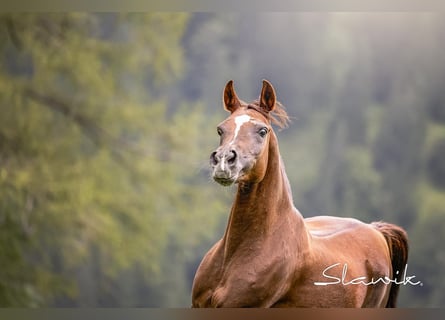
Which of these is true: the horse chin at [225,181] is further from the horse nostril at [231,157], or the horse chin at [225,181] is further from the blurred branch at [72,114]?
the blurred branch at [72,114]

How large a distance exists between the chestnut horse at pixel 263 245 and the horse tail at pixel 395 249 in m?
0.22

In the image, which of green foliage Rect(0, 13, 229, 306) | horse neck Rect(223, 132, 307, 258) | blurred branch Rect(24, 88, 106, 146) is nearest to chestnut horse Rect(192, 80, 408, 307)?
horse neck Rect(223, 132, 307, 258)

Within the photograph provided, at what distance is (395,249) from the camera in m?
2.27

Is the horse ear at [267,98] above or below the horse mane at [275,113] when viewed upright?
above

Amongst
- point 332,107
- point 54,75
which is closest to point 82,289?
point 54,75

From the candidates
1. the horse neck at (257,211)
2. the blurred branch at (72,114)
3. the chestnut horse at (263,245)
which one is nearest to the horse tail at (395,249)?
the chestnut horse at (263,245)

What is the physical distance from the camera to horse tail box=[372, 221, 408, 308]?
7.40ft

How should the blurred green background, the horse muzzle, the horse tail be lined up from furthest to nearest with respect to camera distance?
1. the blurred green background
2. the horse tail
3. the horse muzzle

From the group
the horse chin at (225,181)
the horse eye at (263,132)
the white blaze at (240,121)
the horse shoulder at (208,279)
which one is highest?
the white blaze at (240,121)

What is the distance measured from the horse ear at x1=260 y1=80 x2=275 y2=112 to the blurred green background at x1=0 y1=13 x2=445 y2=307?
3.96 ft

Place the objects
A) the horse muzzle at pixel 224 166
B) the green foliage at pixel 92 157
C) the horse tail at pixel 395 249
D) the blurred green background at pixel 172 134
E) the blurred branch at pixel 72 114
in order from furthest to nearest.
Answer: the blurred branch at pixel 72 114 → the green foliage at pixel 92 157 → the blurred green background at pixel 172 134 → the horse tail at pixel 395 249 → the horse muzzle at pixel 224 166

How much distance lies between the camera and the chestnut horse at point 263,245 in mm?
1887

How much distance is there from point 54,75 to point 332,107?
152 centimetres

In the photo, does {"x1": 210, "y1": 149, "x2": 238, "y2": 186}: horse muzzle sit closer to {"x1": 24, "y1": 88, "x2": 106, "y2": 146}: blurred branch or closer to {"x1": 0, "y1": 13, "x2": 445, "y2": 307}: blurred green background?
{"x1": 0, "y1": 13, "x2": 445, "y2": 307}: blurred green background
